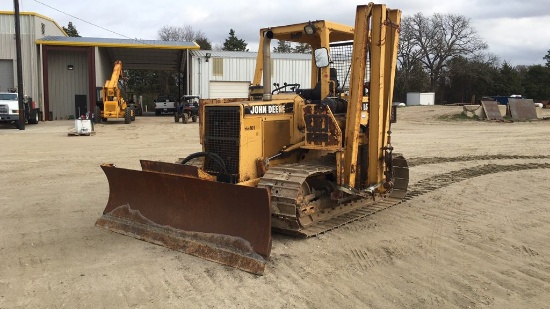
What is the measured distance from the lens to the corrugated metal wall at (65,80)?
3441cm

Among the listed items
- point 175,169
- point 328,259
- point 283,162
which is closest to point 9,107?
point 175,169

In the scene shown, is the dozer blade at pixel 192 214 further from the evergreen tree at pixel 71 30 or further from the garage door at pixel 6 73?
the evergreen tree at pixel 71 30

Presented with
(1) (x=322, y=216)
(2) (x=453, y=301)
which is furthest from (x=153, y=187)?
(2) (x=453, y=301)

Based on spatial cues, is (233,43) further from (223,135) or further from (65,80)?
(223,135)

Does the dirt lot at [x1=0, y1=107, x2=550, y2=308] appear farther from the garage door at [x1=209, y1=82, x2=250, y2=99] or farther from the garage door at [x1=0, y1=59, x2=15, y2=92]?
the garage door at [x1=0, y1=59, x2=15, y2=92]

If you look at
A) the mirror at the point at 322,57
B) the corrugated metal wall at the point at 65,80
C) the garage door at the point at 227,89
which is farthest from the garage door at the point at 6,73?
the mirror at the point at 322,57

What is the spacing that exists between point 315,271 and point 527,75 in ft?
194

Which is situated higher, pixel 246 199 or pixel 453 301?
pixel 246 199

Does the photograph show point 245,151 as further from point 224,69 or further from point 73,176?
point 224,69

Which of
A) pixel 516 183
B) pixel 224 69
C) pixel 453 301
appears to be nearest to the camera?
pixel 453 301

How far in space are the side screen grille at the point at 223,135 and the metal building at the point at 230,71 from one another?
2710 centimetres

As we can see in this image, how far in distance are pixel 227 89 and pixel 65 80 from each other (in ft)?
37.9

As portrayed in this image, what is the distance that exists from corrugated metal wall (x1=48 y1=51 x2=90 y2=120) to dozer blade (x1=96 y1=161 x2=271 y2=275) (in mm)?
30779

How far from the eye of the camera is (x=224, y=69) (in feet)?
112
